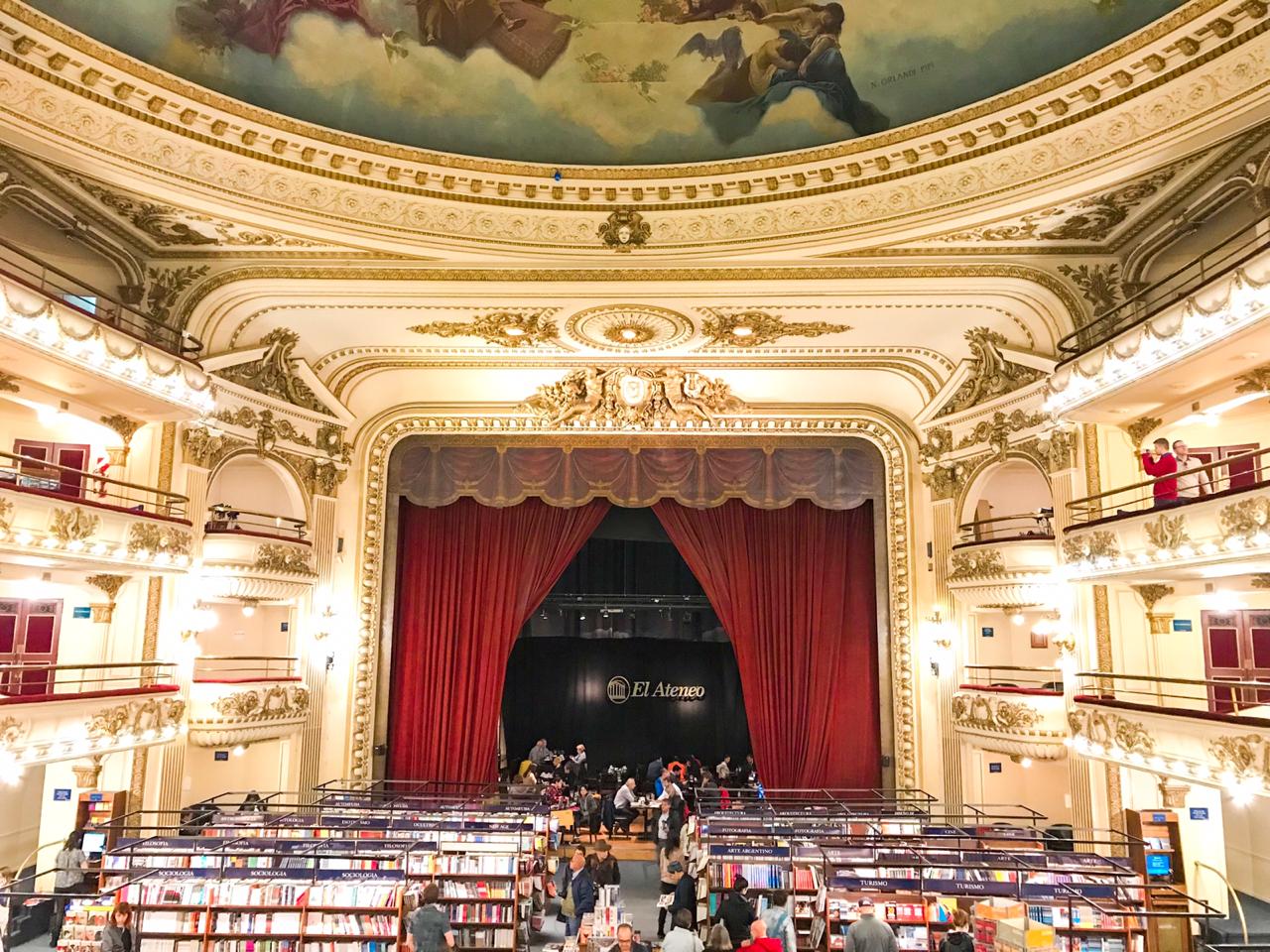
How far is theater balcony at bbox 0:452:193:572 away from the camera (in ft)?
26.8

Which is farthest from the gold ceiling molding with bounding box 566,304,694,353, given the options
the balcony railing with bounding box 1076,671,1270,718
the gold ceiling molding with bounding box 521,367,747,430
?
the balcony railing with bounding box 1076,671,1270,718

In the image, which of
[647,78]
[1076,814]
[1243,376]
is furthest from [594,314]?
[1076,814]

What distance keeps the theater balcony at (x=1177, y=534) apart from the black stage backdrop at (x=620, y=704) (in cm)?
899

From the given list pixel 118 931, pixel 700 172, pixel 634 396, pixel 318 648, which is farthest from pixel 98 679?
pixel 700 172

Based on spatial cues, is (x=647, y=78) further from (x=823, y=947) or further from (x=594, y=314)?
(x=823, y=947)

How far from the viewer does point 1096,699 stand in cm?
925

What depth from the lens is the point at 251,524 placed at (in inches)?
499

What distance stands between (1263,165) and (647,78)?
234 inches

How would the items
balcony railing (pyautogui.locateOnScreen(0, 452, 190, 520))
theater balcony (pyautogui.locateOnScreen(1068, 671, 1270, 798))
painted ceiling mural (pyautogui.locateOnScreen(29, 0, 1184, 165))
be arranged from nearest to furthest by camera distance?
theater balcony (pyautogui.locateOnScreen(1068, 671, 1270, 798))
painted ceiling mural (pyautogui.locateOnScreen(29, 0, 1184, 165))
balcony railing (pyautogui.locateOnScreen(0, 452, 190, 520))

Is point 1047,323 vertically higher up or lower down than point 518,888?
higher up

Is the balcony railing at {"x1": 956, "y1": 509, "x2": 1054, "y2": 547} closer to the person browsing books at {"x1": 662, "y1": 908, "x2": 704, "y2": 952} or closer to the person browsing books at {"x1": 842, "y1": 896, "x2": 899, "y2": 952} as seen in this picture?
the person browsing books at {"x1": 842, "y1": 896, "x2": 899, "y2": 952}

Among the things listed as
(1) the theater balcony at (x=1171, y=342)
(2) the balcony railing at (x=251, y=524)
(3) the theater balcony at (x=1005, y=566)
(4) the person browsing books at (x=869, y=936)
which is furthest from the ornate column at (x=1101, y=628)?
(2) the balcony railing at (x=251, y=524)

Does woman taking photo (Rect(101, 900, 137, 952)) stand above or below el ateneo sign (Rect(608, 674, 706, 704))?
below

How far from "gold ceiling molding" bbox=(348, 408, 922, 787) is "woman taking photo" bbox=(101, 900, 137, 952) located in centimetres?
691
